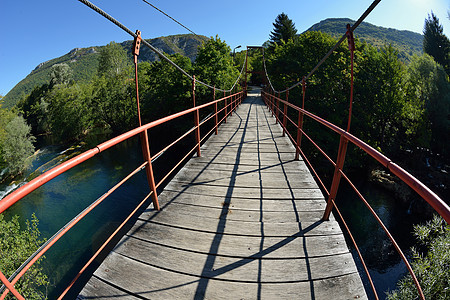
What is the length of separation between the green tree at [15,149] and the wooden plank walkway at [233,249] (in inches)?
908

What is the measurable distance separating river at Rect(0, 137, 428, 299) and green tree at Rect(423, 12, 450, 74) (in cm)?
2411

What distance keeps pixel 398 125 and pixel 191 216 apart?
78.3 ft

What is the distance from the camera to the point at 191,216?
6.73 ft

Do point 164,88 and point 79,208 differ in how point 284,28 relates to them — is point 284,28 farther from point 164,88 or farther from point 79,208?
point 79,208

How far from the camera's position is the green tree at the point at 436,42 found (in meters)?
27.8

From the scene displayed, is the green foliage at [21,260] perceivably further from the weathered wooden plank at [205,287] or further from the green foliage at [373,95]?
the green foliage at [373,95]

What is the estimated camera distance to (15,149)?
760 inches

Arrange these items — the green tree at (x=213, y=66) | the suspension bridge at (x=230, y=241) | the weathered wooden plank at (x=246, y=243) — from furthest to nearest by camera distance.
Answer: the green tree at (x=213, y=66)
the weathered wooden plank at (x=246, y=243)
the suspension bridge at (x=230, y=241)

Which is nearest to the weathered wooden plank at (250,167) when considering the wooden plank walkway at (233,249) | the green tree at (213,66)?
the wooden plank walkway at (233,249)

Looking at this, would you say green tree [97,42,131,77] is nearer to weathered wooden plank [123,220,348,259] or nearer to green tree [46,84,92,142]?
green tree [46,84,92,142]

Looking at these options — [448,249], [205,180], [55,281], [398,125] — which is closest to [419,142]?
[398,125]

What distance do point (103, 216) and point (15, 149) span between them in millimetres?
13675

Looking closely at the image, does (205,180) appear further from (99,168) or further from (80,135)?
(80,135)

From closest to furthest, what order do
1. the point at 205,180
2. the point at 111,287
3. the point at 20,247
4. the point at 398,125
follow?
1. the point at 111,287
2. the point at 205,180
3. the point at 20,247
4. the point at 398,125
